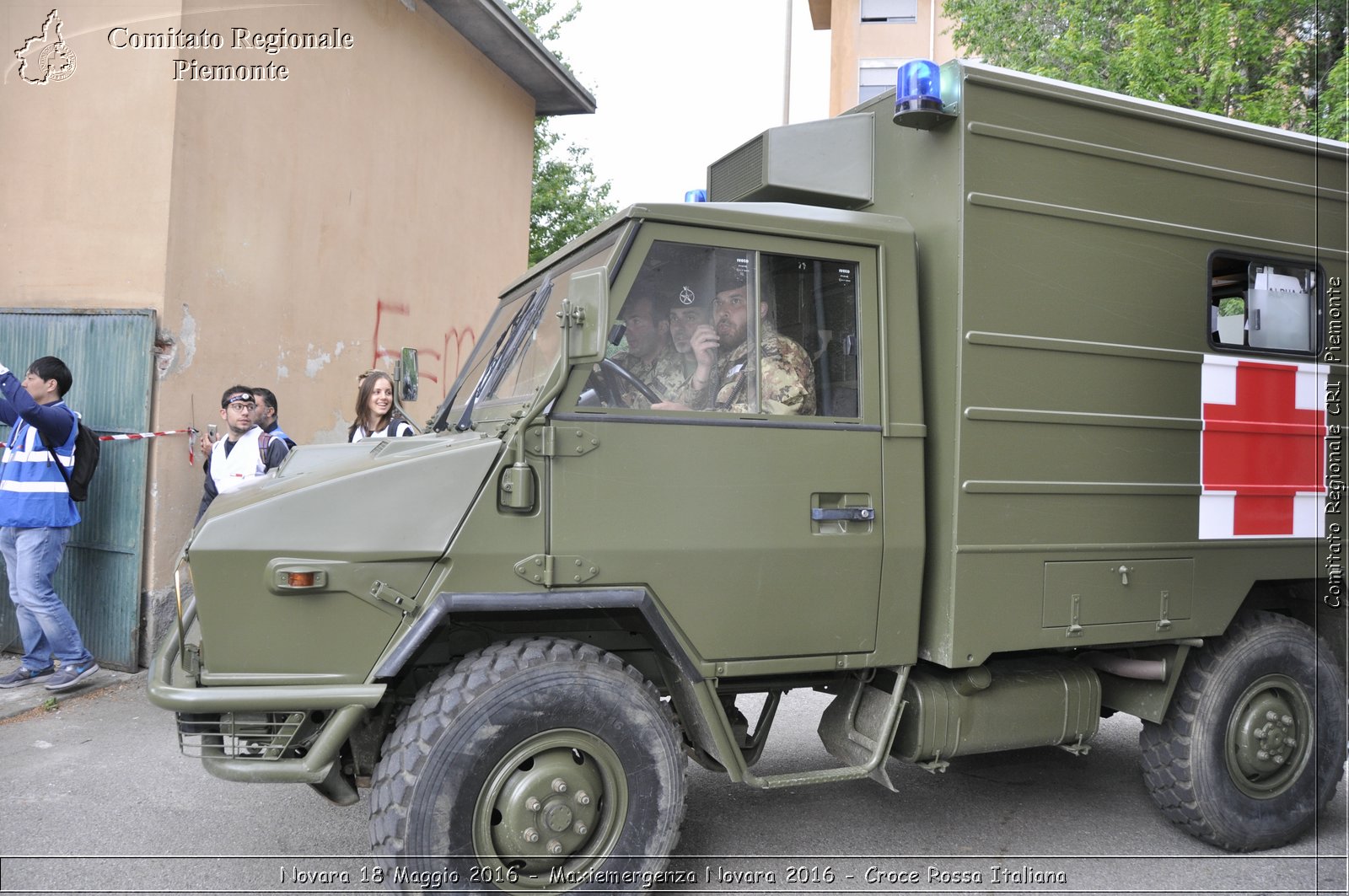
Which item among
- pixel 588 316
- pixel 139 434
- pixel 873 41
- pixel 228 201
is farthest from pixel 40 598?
pixel 873 41

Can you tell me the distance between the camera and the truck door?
123 inches

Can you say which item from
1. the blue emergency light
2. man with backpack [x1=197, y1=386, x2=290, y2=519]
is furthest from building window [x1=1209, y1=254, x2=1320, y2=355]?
man with backpack [x1=197, y1=386, x2=290, y2=519]

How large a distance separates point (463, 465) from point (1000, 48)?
11.7 m

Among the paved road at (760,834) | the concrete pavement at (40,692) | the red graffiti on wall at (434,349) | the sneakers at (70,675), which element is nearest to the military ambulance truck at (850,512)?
the paved road at (760,834)

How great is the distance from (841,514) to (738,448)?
450 mm

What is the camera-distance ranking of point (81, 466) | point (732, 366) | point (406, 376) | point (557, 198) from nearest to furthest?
1. point (732, 366)
2. point (406, 376)
3. point (81, 466)
4. point (557, 198)

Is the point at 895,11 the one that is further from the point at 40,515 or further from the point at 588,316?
the point at 588,316

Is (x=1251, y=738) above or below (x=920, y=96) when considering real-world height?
below

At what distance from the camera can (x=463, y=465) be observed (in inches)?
118

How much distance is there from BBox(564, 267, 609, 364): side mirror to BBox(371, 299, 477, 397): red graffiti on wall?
5.74m

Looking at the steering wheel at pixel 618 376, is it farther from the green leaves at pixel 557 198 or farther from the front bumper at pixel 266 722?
the green leaves at pixel 557 198

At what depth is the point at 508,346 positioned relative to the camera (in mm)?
3758

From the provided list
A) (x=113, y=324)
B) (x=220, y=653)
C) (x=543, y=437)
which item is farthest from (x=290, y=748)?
(x=113, y=324)

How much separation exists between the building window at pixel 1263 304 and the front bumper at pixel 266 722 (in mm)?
3560
